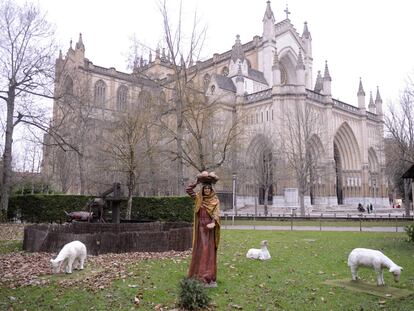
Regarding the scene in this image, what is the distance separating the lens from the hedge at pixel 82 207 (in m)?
21.3

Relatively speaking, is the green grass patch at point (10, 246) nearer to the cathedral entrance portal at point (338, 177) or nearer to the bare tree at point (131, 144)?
the bare tree at point (131, 144)

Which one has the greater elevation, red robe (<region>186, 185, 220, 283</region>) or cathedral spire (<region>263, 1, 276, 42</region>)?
cathedral spire (<region>263, 1, 276, 42</region>)

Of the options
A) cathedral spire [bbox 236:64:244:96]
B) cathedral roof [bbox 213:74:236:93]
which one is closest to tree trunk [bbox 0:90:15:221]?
cathedral roof [bbox 213:74:236:93]

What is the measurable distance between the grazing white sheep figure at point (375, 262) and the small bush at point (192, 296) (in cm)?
325

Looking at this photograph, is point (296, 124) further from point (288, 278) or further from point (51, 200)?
point (288, 278)

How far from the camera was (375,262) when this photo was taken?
704 cm

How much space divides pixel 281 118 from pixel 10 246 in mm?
30786

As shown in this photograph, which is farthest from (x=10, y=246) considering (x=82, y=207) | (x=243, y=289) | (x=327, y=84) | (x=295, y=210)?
(x=327, y=84)

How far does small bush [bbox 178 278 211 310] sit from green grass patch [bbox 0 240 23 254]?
8.90 m

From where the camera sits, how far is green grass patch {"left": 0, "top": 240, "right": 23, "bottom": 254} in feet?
41.6

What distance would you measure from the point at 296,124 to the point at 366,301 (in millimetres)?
30711

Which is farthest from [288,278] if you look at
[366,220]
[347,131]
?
[347,131]

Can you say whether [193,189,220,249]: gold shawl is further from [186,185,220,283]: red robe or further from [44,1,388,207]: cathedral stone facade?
[44,1,388,207]: cathedral stone facade

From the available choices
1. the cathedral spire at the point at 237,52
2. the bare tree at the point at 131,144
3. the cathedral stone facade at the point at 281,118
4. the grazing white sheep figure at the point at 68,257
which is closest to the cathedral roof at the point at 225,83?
the cathedral stone facade at the point at 281,118
